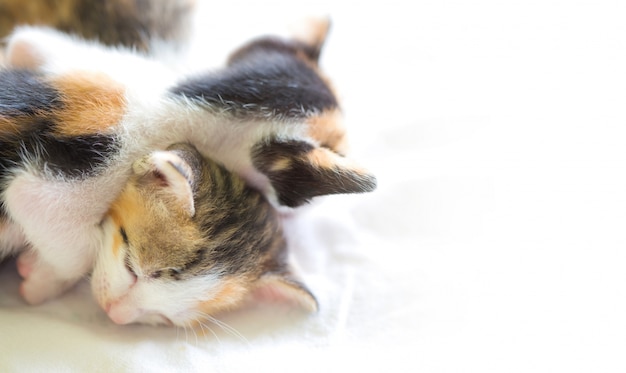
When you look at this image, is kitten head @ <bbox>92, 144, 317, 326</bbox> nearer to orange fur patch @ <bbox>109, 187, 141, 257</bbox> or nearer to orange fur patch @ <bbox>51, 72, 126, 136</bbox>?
orange fur patch @ <bbox>109, 187, 141, 257</bbox>

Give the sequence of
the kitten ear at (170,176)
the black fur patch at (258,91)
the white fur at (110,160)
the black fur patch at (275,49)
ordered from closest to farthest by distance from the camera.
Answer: the kitten ear at (170,176) → the white fur at (110,160) → the black fur patch at (258,91) → the black fur patch at (275,49)

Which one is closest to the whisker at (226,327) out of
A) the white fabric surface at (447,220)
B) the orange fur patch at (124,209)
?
the white fabric surface at (447,220)

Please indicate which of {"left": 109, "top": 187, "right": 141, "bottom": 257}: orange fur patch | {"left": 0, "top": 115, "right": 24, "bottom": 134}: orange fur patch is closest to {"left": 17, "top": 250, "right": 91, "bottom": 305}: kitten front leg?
{"left": 109, "top": 187, "right": 141, "bottom": 257}: orange fur patch

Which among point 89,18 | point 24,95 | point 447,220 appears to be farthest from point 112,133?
point 447,220

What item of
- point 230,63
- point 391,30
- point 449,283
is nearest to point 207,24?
point 230,63

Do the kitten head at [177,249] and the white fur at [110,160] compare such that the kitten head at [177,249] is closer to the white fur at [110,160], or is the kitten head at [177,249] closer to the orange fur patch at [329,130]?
the white fur at [110,160]

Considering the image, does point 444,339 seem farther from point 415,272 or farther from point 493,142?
point 493,142
